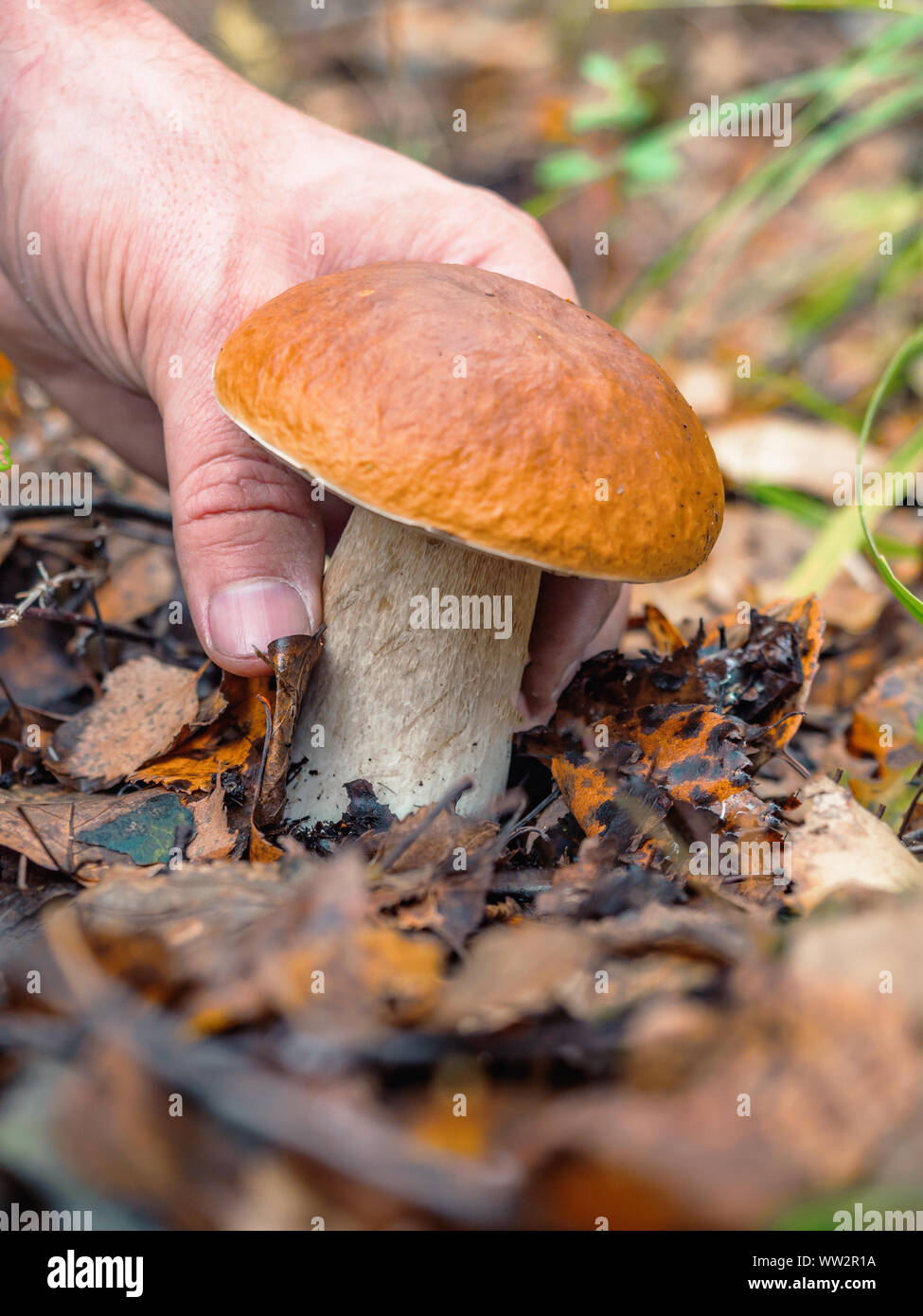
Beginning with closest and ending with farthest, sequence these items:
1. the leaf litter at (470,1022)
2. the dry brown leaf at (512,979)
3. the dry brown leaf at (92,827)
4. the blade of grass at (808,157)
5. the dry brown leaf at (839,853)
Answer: the leaf litter at (470,1022) → the dry brown leaf at (512,979) → the dry brown leaf at (839,853) → the dry brown leaf at (92,827) → the blade of grass at (808,157)

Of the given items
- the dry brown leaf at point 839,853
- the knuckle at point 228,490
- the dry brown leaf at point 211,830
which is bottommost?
the dry brown leaf at point 839,853

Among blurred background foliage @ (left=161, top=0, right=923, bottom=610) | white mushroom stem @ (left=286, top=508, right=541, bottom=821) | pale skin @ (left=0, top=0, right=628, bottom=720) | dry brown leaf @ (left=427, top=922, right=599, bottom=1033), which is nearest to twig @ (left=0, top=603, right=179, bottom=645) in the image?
pale skin @ (left=0, top=0, right=628, bottom=720)

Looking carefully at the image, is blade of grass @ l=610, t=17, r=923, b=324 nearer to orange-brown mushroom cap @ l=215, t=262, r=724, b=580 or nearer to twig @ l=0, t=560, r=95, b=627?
orange-brown mushroom cap @ l=215, t=262, r=724, b=580

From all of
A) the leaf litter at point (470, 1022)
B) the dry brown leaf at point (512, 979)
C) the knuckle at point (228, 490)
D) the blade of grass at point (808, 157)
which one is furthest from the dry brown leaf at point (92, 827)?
the blade of grass at point (808, 157)

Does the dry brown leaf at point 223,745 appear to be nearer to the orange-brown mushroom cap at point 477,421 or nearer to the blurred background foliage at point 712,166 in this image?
→ the orange-brown mushroom cap at point 477,421

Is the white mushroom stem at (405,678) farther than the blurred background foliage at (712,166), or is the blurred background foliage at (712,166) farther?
the blurred background foliage at (712,166)

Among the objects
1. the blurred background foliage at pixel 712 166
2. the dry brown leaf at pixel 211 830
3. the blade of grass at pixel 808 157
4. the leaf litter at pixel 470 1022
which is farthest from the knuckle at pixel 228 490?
the blade of grass at pixel 808 157

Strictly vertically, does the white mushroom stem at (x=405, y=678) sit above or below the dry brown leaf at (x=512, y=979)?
above

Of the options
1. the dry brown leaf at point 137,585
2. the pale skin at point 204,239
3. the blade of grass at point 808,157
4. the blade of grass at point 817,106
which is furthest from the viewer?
the blade of grass at point 808,157

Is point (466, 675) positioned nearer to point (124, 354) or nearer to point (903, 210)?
point (124, 354)
